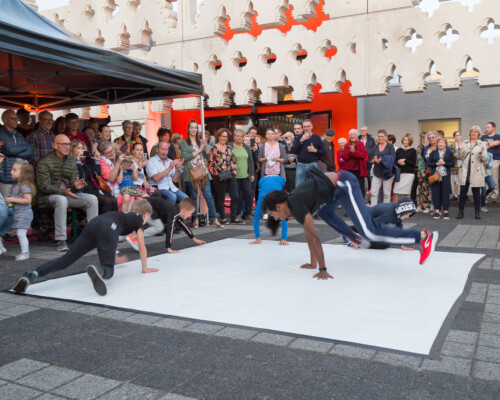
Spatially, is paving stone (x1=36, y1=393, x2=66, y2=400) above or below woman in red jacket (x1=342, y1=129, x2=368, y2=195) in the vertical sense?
below

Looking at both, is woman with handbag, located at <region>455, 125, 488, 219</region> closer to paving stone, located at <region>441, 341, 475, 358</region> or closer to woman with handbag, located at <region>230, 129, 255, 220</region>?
woman with handbag, located at <region>230, 129, 255, 220</region>

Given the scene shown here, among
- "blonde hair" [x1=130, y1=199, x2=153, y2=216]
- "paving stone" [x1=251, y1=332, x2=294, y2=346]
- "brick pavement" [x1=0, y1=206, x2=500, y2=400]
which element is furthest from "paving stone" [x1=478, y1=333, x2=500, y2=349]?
"blonde hair" [x1=130, y1=199, x2=153, y2=216]

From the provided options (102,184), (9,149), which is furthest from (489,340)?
(9,149)

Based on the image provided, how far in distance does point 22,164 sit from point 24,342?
404cm

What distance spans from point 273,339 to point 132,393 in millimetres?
1025

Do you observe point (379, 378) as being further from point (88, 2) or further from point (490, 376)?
point (88, 2)

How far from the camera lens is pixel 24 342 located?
3145 millimetres

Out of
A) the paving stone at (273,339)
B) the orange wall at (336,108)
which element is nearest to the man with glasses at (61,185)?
the paving stone at (273,339)

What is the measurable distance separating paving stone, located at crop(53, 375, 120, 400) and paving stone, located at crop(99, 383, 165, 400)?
0.05 m

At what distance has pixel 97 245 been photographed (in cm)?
441

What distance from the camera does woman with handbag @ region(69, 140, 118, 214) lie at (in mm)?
7402

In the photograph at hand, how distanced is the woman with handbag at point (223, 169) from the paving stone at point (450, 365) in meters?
7.07

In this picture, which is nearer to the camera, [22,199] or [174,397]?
[174,397]

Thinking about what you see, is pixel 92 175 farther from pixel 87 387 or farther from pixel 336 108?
pixel 336 108
